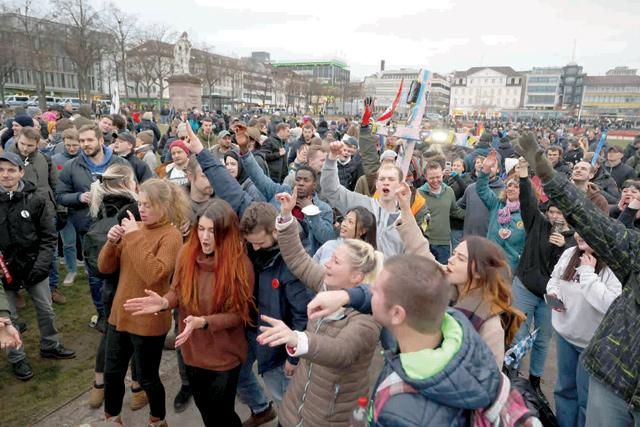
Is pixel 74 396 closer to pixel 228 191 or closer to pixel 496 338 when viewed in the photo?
pixel 228 191

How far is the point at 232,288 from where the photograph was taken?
2834 millimetres

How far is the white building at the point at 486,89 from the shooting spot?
122 metres

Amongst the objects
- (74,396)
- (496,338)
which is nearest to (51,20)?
(74,396)

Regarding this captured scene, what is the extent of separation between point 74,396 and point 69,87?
88556mm

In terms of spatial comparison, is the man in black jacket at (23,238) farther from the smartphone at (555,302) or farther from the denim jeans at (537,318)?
the denim jeans at (537,318)

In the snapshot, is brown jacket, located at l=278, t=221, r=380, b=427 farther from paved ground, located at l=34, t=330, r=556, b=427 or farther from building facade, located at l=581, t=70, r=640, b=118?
building facade, located at l=581, t=70, r=640, b=118

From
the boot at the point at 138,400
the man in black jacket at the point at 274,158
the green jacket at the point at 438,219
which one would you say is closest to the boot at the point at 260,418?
the boot at the point at 138,400

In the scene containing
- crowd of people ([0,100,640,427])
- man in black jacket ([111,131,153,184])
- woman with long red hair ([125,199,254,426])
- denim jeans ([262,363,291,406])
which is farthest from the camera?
man in black jacket ([111,131,153,184])

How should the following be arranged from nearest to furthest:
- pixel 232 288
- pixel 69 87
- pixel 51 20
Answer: pixel 232 288 → pixel 51 20 → pixel 69 87

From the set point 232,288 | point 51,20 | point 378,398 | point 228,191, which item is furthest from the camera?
point 51,20

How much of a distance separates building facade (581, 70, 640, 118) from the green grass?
117 metres

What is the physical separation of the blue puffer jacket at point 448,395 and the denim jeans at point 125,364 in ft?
7.02

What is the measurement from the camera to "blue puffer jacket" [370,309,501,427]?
150cm

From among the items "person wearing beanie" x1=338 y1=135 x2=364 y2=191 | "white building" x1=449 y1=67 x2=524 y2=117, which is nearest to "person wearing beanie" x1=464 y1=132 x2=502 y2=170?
"person wearing beanie" x1=338 y1=135 x2=364 y2=191
